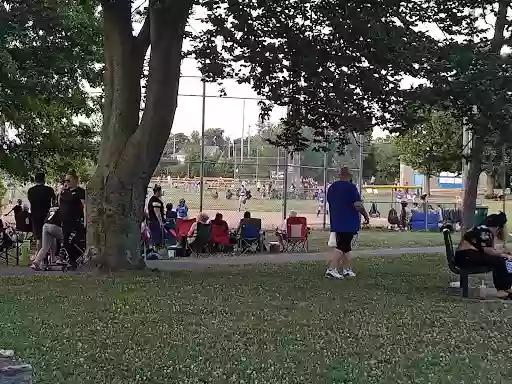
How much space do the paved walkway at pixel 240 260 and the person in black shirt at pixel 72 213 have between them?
1.44 ft

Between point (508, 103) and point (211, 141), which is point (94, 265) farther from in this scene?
point (211, 141)

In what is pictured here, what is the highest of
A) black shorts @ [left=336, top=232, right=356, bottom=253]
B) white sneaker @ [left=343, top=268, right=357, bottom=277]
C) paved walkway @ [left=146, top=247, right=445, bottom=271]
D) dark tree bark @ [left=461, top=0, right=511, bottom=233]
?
dark tree bark @ [left=461, top=0, right=511, bottom=233]

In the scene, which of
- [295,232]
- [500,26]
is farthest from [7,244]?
[500,26]

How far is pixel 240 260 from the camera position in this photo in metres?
16.0

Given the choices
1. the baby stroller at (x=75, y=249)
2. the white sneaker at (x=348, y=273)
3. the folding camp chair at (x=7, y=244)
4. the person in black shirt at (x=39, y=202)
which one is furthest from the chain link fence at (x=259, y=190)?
the white sneaker at (x=348, y=273)

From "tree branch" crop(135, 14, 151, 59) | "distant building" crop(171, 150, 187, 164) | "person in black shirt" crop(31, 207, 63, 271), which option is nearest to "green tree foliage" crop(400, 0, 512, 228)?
"tree branch" crop(135, 14, 151, 59)

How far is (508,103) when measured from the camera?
11297 mm

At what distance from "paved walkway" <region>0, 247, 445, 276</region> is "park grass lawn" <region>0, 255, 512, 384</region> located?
2170 mm

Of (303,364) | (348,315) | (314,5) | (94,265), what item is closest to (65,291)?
(94,265)

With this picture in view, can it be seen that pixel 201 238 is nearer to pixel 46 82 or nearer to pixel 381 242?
pixel 46 82

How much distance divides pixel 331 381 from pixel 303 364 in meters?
0.48

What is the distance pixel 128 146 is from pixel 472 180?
5441mm

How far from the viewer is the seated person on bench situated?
9.93m

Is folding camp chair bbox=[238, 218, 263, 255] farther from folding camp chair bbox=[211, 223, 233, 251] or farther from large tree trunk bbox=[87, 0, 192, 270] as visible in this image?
large tree trunk bbox=[87, 0, 192, 270]
